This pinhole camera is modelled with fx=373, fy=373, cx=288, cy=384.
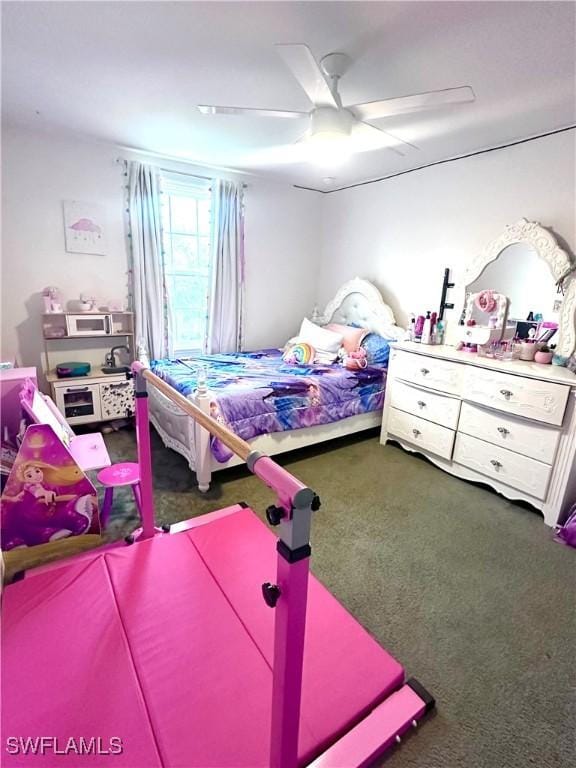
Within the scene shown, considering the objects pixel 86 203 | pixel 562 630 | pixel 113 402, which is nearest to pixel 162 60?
pixel 86 203

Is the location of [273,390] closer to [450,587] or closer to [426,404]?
[426,404]

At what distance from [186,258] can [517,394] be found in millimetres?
3101

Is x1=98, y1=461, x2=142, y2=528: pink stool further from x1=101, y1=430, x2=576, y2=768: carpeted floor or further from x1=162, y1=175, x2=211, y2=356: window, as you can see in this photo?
x1=162, y1=175, x2=211, y2=356: window

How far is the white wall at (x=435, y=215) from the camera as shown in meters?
2.58

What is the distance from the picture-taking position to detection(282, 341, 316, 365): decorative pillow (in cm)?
352

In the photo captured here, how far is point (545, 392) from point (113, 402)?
318cm

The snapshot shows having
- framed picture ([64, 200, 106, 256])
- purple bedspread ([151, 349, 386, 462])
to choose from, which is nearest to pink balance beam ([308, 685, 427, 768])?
purple bedspread ([151, 349, 386, 462])

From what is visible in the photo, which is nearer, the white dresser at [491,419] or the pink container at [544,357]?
the white dresser at [491,419]

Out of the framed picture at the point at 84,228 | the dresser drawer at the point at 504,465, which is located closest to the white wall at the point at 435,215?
the dresser drawer at the point at 504,465

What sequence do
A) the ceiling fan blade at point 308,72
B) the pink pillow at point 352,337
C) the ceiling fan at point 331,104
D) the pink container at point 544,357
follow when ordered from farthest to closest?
the pink pillow at point 352,337 → the pink container at point 544,357 → the ceiling fan at point 331,104 → the ceiling fan blade at point 308,72

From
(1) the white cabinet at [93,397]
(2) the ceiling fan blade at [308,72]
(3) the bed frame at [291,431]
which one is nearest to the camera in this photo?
(2) the ceiling fan blade at [308,72]

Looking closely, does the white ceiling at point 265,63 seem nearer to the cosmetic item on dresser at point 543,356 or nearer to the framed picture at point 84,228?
the framed picture at point 84,228

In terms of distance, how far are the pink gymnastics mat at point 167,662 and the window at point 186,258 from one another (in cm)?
253

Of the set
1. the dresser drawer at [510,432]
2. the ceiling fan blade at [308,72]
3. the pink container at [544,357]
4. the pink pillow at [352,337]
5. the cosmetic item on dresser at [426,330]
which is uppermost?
the ceiling fan blade at [308,72]
